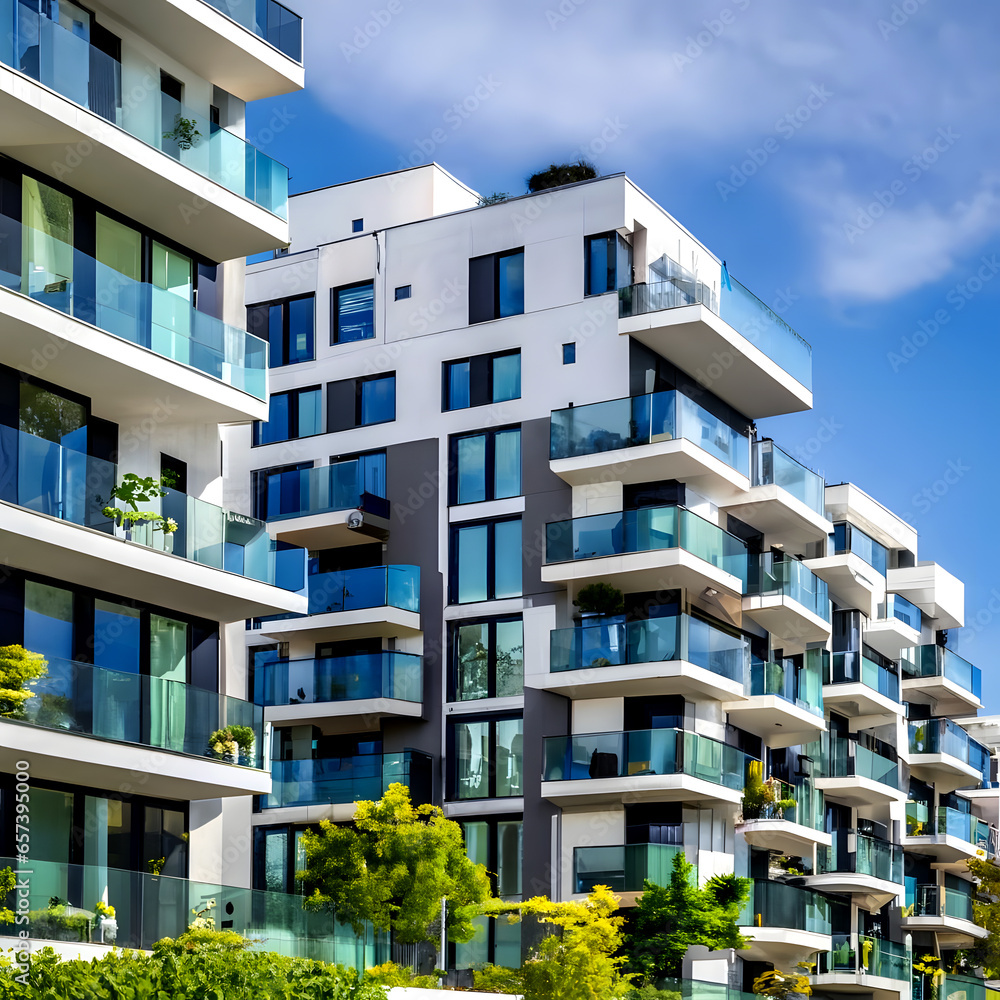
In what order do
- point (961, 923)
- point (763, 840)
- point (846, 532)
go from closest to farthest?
point (763, 840) → point (846, 532) → point (961, 923)

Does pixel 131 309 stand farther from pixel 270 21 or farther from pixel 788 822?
pixel 788 822

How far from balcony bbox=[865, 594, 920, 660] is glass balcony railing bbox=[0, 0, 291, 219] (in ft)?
99.0

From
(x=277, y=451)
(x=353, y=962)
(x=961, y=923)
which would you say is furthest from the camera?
(x=961, y=923)

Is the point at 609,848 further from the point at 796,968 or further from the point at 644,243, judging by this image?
the point at 644,243

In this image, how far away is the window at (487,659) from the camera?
133 ft

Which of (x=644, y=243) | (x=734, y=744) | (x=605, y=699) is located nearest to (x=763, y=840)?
(x=734, y=744)

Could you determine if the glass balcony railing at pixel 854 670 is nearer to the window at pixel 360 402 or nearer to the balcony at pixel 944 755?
the balcony at pixel 944 755

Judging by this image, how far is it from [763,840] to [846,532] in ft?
43.0

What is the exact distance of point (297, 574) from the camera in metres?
29.7

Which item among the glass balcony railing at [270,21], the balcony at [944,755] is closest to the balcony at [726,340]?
the glass balcony railing at [270,21]

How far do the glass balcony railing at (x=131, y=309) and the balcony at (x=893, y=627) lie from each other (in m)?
30.1

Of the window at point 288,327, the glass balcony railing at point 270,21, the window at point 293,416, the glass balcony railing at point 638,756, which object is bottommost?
the glass balcony railing at point 638,756

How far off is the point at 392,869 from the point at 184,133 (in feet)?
48.4

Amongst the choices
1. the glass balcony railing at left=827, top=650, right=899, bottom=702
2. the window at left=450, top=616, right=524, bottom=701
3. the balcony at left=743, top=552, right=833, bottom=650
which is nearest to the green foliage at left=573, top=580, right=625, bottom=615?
the window at left=450, top=616, right=524, bottom=701
